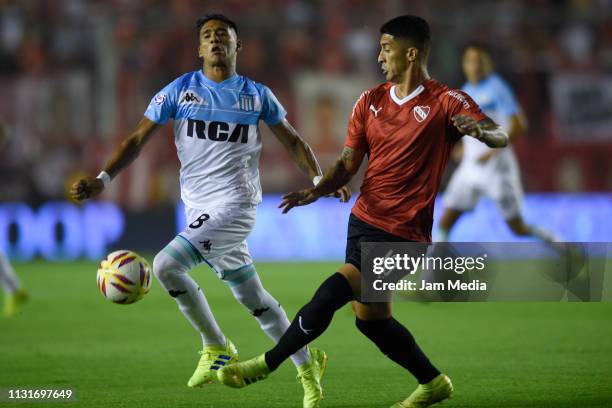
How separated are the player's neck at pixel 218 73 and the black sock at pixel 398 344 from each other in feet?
6.29

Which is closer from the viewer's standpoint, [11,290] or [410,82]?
[410,82]

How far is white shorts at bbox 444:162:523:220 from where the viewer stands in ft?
37.5

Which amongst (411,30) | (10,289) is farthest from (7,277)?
(411,30)

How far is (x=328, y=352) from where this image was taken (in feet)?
26.9

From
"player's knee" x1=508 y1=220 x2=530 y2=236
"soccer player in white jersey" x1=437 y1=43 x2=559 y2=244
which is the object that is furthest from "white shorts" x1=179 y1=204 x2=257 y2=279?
"player's knee" x1=508 y1=220 x2=530 y2=236

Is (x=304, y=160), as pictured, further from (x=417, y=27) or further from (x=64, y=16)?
(x=64, y=16)

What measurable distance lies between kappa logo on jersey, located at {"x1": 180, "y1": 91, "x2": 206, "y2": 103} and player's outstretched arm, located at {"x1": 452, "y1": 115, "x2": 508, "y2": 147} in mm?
1856

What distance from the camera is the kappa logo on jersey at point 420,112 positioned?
5.61m

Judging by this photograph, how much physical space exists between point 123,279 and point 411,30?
7.58 ft

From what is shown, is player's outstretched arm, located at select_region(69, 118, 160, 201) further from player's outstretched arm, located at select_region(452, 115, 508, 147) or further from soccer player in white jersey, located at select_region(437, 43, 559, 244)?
soccer player in white jersey, located at select_region(437, 43, 559, 244)

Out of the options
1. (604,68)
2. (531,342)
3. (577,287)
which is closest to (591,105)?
(604,68)

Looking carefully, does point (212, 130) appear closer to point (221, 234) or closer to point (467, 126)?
point (221, 234)

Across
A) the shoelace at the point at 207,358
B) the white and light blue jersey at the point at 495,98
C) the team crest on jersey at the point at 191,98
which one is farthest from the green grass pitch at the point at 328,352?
the white and light blue jersey at the point at 495,98

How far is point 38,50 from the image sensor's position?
19453 millimetres
